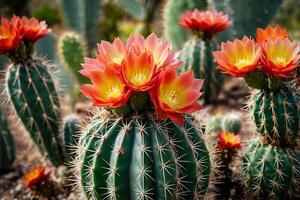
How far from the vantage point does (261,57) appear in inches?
92.7

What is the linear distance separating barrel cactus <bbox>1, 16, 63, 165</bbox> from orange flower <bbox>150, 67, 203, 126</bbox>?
→ 1.02 metres

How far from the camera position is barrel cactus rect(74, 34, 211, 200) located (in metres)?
2.05

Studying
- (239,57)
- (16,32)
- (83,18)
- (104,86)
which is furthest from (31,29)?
(83,18)

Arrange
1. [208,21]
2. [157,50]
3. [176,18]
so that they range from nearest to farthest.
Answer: [157,50]
[208,21]
[176,18]

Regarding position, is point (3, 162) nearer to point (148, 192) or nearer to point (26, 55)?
point (26, 55)

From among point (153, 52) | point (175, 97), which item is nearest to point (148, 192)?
point (175, 97)

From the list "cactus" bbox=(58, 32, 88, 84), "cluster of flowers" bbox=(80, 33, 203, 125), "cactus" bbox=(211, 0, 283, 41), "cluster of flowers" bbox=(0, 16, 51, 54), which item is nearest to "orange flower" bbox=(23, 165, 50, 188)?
"cluster of flowers" bbox=(0, 16, 51, 54)

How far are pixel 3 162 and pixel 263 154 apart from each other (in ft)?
5.83

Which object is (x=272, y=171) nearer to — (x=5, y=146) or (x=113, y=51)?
(x=113, y=51)

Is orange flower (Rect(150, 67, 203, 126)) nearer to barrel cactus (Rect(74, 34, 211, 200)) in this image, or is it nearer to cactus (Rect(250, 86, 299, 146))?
barrel cactus (Rect(74, 34, 211, 200))

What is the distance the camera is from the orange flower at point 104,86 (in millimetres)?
2073

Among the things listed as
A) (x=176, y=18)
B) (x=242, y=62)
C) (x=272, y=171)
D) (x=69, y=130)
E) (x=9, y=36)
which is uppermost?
(x=9, y=36)

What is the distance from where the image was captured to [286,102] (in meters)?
2.45

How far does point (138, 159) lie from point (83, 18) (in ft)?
13.9
